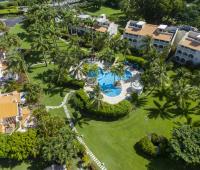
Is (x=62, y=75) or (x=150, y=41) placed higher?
(x=150, y=41)

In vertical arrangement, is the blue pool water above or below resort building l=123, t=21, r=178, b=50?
below

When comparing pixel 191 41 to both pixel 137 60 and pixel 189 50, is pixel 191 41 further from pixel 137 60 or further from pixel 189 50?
pixel 137 60

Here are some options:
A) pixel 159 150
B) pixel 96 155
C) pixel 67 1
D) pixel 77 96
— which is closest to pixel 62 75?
pixel 77 96

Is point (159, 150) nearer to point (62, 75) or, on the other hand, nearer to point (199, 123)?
point (199, 123)

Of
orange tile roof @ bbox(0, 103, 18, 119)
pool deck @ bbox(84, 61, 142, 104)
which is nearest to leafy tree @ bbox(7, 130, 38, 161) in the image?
orange tile roof @ bbox(0, 103, 18, 119)

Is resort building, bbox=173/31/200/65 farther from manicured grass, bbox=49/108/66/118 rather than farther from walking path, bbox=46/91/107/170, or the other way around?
manicured grass, bbox=49/108/66/118
